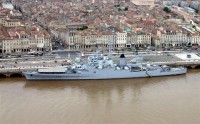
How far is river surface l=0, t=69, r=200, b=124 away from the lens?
1585cm

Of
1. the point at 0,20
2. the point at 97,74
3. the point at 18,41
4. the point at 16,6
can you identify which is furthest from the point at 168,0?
the point at 97,74

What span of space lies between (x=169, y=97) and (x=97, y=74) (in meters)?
4.24

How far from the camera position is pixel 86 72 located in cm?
2123

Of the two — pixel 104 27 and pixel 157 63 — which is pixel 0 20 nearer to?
pixel 104 27

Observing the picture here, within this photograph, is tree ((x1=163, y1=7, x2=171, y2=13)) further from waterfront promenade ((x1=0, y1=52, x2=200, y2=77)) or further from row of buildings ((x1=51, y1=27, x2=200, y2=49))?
waterfront promenade ((x1=0, y1=52, x2=200, y2=77))

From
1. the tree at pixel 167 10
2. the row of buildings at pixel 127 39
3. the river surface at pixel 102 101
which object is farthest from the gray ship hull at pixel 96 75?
the tree at pixel 167 10

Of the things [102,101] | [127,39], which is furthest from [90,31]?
[102,101]

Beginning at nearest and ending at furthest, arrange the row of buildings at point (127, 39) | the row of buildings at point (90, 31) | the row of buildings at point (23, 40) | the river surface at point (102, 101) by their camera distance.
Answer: the river surface at point (102, 101)
the row of buildings at point (23, 40)
the row of buildings at point (90, 31)
the row of buildings at point (127, 39)

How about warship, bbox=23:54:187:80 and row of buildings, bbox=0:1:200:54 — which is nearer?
warship, bbox=23:54:187:80

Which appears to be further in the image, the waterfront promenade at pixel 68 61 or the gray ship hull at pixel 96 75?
the waterfront promenade at pixel 68 61

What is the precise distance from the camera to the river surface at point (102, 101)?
52.0ft

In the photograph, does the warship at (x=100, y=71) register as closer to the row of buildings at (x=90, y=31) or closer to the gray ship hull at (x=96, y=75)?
the gray ship hull at (x=96, y=75)

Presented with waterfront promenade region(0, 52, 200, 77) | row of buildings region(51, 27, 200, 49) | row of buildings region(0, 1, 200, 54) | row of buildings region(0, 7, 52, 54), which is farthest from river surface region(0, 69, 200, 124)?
row of buildings region(51, 27, 200, 49)

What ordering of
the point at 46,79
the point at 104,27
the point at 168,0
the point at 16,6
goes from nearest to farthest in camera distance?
the point at 46,79 < the point at 104,27 < the point at 16,6 < the point at 168,0
